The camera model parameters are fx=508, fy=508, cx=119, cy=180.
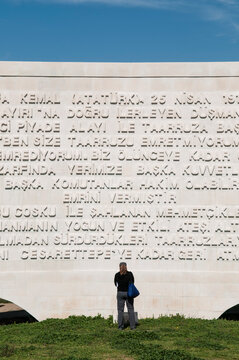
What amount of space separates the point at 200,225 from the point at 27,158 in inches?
179

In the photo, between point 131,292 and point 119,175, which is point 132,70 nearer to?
point 119,175

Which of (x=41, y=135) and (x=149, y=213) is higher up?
(x=41, y=135)

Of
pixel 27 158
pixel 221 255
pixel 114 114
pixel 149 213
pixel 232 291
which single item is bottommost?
pixel 232 291

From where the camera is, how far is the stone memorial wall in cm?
1229

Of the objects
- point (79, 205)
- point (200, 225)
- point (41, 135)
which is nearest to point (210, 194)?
point (200, 225)

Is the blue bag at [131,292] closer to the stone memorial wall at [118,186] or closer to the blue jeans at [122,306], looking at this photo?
the blue jeans at [122,306]

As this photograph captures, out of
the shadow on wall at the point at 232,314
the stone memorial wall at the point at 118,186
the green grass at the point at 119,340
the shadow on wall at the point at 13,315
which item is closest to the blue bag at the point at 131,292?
the green grass at the point at 119,340

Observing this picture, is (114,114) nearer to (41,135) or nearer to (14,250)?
(41,135)

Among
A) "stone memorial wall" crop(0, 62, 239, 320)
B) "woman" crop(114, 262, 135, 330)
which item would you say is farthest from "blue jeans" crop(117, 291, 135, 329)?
"stone memorial wall" crop(0, 62, 239, 320)

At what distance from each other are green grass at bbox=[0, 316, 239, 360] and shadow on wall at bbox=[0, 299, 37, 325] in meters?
3.07

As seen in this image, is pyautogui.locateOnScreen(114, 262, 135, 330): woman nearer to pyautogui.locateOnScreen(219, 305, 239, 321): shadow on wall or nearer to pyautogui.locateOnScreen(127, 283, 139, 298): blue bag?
pyautogui.locateOnScreen(127, 283, 139, 298): blue bag

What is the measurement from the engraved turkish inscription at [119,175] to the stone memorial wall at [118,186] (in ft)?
0.08

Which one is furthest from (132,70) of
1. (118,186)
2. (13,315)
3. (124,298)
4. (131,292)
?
(13,315)

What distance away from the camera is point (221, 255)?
12320 mm
